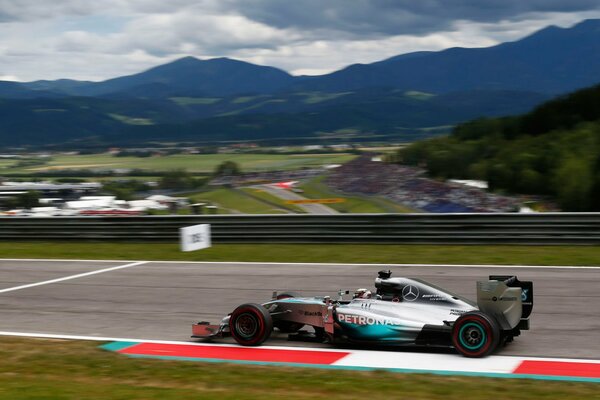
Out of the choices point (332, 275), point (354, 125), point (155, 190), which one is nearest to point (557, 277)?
point (332, 275)

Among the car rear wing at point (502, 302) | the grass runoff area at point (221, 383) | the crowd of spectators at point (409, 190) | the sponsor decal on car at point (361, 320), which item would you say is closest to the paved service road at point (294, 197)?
the crowd of spectators at point (409, 190)

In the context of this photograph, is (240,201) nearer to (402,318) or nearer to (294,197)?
(294,197)

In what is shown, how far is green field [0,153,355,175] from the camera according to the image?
3378 cm

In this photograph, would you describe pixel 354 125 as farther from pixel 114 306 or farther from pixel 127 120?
pixel 114 306

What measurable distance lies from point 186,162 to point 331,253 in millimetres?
20032

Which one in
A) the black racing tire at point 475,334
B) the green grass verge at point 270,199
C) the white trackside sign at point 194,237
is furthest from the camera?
the green grass verge at point 270,199

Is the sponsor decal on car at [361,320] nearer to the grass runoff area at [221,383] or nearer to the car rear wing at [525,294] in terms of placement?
the grass runoff area at [221,383]

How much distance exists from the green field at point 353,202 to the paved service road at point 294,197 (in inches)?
11.4

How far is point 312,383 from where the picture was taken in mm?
7910

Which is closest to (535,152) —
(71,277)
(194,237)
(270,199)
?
(270,199)

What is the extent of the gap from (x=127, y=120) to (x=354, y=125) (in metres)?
55.6

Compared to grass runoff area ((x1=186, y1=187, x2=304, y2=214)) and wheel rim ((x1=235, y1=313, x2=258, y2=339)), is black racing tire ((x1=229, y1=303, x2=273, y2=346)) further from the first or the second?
grass runoff area ((x1=186, y1=187, x2=304, y2=214))

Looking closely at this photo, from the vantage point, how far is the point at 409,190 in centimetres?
2402

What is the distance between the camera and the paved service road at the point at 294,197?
21.2 m
